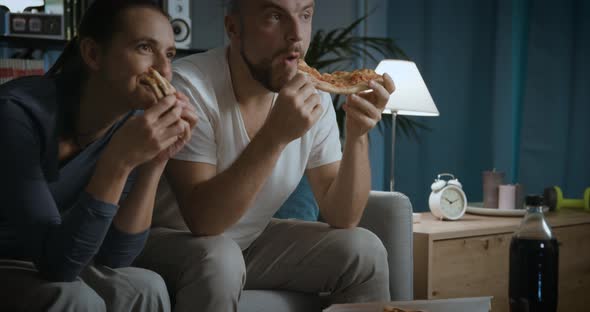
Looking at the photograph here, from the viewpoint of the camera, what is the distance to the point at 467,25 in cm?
331

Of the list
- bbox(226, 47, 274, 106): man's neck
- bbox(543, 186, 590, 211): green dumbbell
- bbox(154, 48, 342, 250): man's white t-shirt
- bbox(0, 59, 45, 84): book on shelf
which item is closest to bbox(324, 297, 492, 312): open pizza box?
bbox(154, 48, 342, 250): man's white t-shirt

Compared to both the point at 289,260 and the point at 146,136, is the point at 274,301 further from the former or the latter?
the point at 146,136

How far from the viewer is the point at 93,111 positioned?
1.29 metres

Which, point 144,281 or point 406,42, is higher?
point 406,42

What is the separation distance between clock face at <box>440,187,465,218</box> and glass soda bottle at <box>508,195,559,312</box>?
1.10 m

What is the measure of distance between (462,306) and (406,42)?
2473mm

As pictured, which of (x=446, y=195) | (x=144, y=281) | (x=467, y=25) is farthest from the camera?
(x=467, y=25)

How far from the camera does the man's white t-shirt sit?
1449 mm

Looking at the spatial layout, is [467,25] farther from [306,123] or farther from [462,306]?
[462,306]

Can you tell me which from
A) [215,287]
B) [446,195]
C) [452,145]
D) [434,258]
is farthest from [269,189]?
[452,145]

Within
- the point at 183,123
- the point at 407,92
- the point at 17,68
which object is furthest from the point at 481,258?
the point at 17,68

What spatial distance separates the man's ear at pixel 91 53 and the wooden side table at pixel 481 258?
3.82 ft

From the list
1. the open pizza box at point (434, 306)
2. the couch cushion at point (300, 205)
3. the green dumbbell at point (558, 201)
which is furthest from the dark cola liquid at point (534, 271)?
the green dumbbell at point (558, 201)

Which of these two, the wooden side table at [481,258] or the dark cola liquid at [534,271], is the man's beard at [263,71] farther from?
the wooden side table at [481,258]
